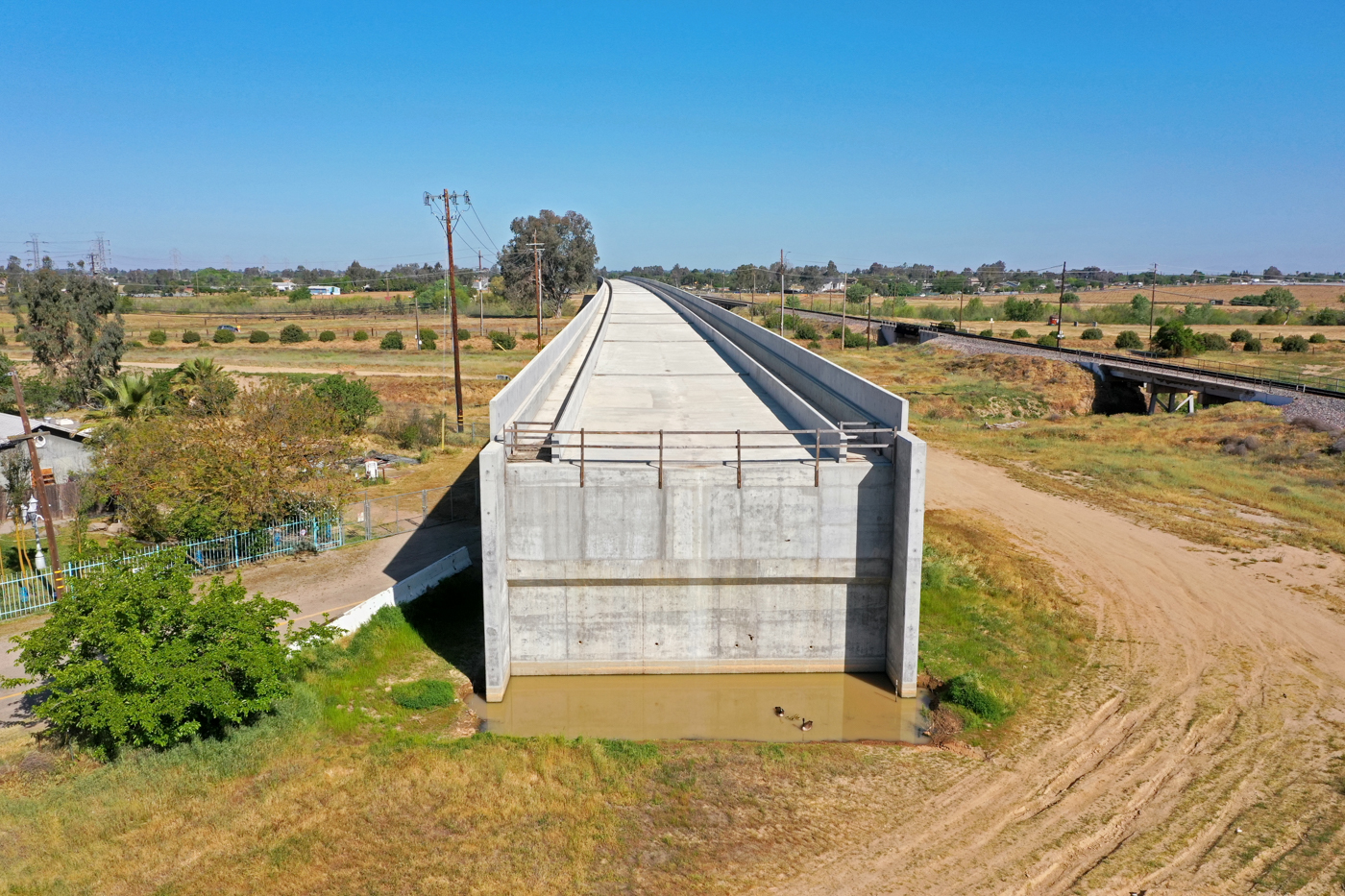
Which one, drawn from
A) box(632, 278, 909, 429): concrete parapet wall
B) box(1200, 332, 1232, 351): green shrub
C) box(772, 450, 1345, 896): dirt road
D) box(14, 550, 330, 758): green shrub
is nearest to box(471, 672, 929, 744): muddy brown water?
box(772, 450, 1345, 896): dirt road

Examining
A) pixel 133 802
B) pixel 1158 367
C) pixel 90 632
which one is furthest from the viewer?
pixel 1158 367

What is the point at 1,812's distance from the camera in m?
11.3

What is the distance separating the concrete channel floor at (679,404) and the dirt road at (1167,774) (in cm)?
721

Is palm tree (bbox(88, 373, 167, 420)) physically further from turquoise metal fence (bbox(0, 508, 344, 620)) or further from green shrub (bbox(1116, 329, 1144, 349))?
green shrub (bbox(1116, 329, 1144, 349))

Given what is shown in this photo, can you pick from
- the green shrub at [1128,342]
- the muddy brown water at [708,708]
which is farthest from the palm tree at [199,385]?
the green shrub at [1128,342]

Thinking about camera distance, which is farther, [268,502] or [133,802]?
[268,502]

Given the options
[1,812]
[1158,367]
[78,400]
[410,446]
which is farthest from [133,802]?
[1158,367]

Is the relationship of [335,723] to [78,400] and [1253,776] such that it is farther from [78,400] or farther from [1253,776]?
[78,400]

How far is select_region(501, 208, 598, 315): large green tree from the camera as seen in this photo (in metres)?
112

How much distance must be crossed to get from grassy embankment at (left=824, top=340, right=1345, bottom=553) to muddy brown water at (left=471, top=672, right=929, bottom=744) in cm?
1445

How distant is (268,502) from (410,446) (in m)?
14.2

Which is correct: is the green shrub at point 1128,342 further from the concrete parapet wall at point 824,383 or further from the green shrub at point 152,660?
the green shrub at point 152,660

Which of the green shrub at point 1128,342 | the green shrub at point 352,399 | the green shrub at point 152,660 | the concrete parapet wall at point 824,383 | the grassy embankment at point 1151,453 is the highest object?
the concrete parapet wall at point 824,383

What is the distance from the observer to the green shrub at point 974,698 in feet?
50.0
